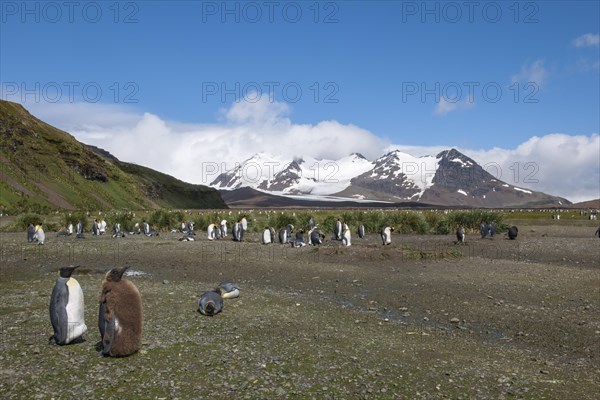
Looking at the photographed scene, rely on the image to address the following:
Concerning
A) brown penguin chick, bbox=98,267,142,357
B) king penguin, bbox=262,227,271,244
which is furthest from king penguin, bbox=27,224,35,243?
brown penguin chick, bbox=98,267,142,357

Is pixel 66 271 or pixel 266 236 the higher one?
pixel 66 271

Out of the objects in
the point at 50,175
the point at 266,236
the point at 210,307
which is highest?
the point at 50,175

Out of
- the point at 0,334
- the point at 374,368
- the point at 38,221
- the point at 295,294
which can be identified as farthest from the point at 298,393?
the point at 38,221

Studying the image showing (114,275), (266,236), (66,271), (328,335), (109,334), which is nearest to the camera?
(109,334)

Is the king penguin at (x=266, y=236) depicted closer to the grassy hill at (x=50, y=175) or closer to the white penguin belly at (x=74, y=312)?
the white penguin belly at (x=74, y=312)

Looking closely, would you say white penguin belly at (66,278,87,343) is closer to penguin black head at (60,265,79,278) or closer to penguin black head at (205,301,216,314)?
penguin black head at (60,265,79,278)

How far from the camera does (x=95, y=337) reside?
8.64 m

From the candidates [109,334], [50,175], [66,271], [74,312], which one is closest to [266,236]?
[74,312]

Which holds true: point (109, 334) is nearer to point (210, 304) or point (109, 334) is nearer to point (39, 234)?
point (210, 304)

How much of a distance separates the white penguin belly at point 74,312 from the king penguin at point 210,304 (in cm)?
271

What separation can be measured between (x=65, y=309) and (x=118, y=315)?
1113mm

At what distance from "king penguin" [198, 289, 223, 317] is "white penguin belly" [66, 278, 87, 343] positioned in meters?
2.71

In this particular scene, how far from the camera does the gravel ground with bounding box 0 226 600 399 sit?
6840 mm

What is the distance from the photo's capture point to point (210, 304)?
1050 cm
